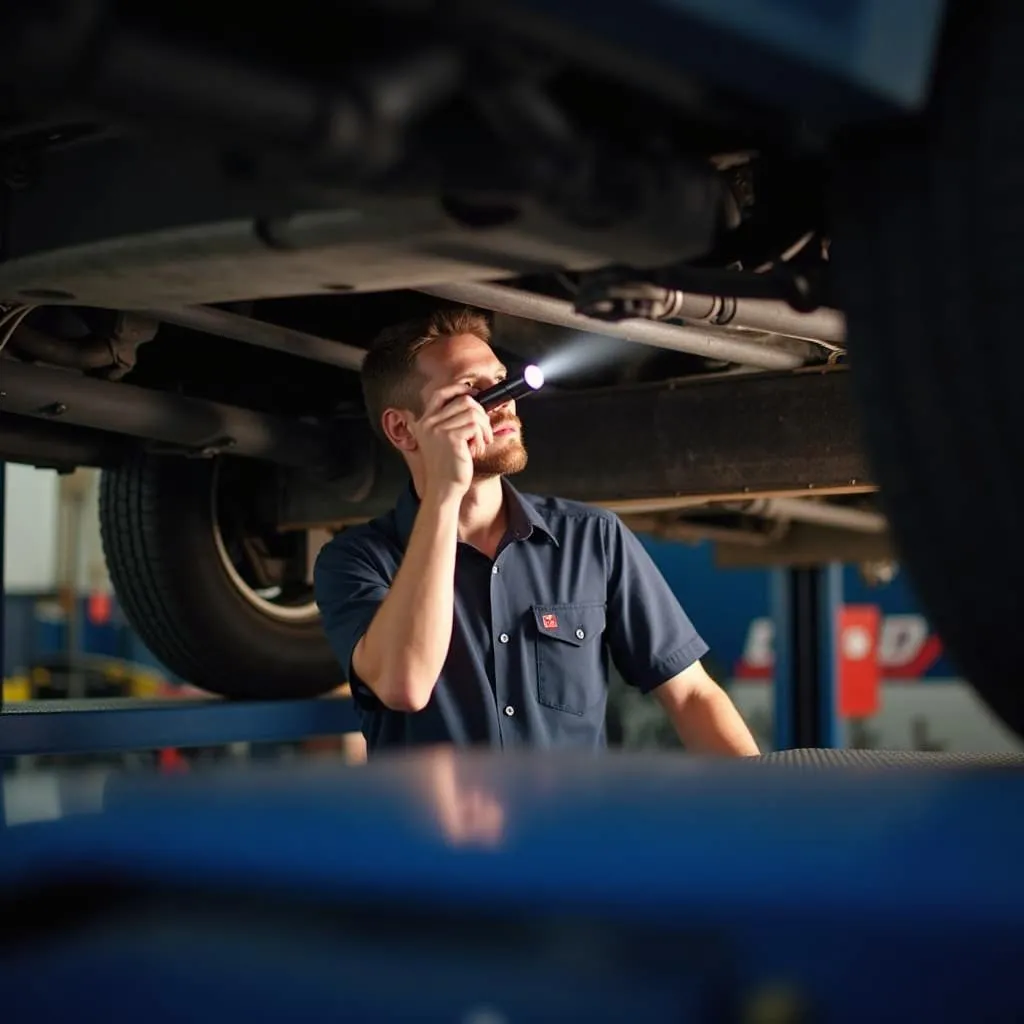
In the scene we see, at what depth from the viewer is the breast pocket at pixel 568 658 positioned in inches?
72.9

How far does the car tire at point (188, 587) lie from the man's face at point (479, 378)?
682 millimetres

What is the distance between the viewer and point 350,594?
1.87 meters

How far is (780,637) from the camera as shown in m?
3.81

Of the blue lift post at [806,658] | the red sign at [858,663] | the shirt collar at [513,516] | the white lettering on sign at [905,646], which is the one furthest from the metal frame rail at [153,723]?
the white lettering on sign at [905,646]

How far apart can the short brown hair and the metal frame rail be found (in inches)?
25.6

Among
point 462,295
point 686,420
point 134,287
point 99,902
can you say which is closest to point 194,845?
point 99,902

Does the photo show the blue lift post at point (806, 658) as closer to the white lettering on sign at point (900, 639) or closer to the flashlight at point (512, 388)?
the flashlight at point (512, 388)

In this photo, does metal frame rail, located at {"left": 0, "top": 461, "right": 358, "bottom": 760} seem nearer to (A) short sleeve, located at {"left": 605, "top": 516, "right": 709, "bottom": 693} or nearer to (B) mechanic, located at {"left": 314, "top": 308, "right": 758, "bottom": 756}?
(B) mechanic, located at {"left": 314, "top": 308, "right": 758, "bottom": 756}

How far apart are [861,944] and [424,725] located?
4.13 feet

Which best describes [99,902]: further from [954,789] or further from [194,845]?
[954,789]

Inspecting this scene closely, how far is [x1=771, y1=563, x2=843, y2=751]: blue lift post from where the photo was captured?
3.68m

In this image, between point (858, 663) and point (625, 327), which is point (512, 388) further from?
point (858, 663)

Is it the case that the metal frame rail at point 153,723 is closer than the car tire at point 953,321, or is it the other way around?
the car tire at point 953,321

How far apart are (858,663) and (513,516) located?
3.97 metres
